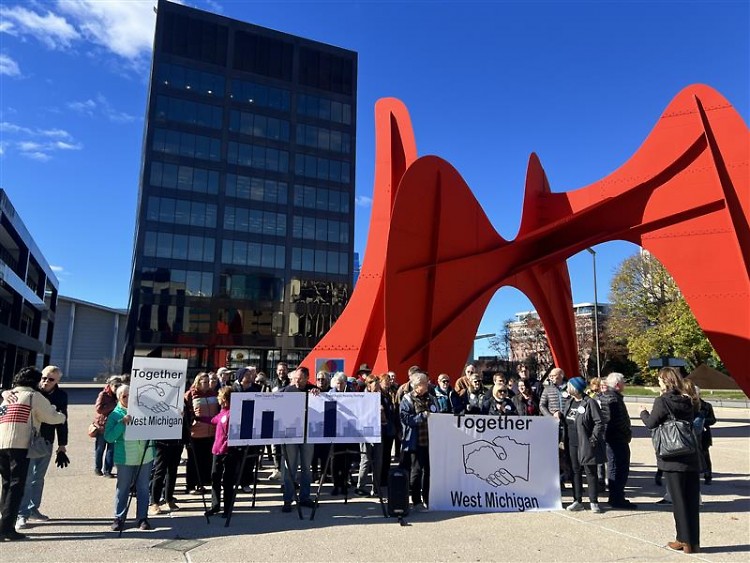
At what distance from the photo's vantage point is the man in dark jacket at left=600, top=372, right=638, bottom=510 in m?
7.12

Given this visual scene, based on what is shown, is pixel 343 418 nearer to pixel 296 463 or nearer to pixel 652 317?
pixel 296 463

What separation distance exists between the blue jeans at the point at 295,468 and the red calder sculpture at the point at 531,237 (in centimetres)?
595

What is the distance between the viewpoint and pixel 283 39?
57.4 metres

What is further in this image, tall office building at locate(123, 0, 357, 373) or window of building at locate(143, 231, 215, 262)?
tall office building at locate(123, 0, 357, 373)

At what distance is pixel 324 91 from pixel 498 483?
5682cm

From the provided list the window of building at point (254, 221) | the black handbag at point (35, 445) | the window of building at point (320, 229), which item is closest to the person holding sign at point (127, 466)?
the black handbag at point (35, 445)

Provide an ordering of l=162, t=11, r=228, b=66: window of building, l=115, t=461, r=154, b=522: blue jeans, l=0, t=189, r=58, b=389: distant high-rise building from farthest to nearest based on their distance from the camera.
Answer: l=162, t=11, r=228, b=66: window of building
l=0, t=189, r=58, b=389: distant high-rise building
l=115, t=461, r=154, b=522: blue jeans

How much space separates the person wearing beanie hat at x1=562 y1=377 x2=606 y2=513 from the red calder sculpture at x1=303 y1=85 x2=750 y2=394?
618 centimetres

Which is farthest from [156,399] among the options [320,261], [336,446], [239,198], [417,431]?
[320,261]

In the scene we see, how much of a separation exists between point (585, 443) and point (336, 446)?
3.77m

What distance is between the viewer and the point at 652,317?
42.4 m

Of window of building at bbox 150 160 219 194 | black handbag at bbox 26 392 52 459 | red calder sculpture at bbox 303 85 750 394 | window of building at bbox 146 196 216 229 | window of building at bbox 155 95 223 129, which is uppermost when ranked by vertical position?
window of building at bbox 155 95 223 129

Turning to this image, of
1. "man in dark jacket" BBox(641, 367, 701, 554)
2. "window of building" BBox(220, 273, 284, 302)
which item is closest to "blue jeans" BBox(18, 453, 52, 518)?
"man in dark jacket" BBox(641, 367, 701, 554)

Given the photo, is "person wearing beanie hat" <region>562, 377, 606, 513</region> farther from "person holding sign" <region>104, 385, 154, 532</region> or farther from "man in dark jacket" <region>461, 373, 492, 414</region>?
"person holding sign" <region>104, 385, 154, 532</region>
